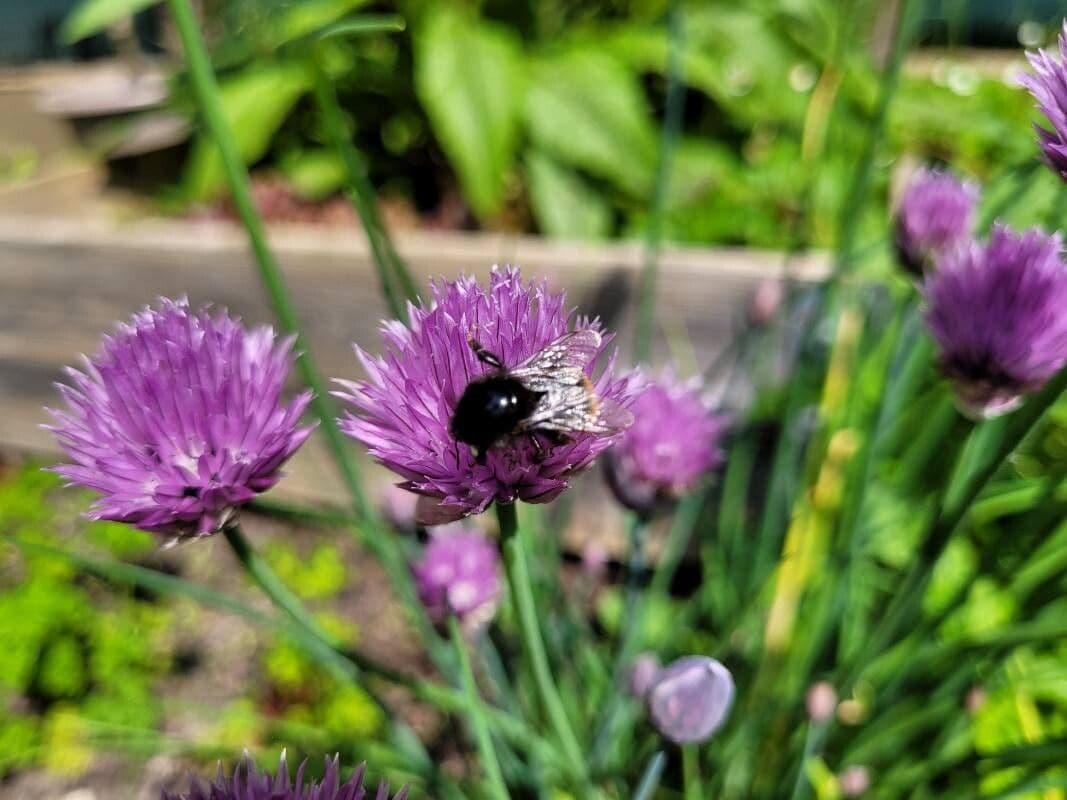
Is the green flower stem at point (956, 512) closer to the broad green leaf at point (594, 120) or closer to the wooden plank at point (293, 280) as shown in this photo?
the wooden plank at point (293, 280)

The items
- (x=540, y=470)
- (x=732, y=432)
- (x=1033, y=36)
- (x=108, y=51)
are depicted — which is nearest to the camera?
(x=540, y=470)

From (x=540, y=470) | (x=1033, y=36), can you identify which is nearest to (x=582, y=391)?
(x=540, y=470)

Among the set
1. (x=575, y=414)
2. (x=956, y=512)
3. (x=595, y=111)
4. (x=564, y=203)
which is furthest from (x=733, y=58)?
(x=575, y=414)

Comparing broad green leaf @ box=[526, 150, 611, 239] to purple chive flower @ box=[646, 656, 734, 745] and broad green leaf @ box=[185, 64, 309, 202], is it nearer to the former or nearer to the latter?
broad green leaf @ box=[185, 64, 309, 202]

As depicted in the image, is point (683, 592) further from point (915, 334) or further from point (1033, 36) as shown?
point (1033, 36)

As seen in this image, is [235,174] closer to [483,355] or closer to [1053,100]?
[483,355]

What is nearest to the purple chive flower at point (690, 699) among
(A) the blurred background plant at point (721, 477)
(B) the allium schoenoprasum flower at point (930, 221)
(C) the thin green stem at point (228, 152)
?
(A) the blurred background plant at point (721, 477)

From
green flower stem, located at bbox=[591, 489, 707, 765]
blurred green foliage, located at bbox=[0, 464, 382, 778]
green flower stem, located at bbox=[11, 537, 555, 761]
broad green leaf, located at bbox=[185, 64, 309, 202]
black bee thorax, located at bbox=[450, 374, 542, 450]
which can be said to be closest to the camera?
black bee thorax, located at bbox=[450, 374, 542, 450]

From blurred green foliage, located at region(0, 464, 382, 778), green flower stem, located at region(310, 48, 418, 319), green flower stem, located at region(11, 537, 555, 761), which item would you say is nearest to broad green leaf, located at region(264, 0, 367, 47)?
blurred green foliage, located at region(0, 464, 382, 778)
